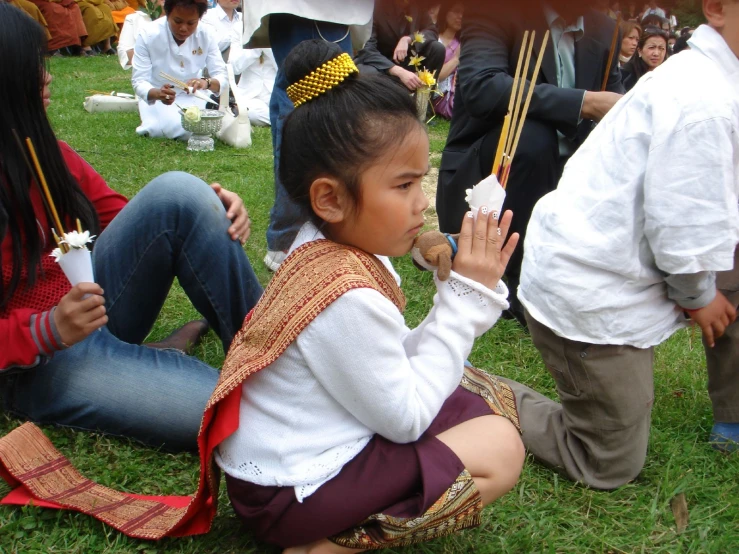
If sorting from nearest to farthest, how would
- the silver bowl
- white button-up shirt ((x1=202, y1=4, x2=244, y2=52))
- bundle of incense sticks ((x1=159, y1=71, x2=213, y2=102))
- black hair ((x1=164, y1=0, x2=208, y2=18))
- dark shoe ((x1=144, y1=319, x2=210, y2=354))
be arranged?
dark shoe ((x1=144, y1=319, x2=210, y2=354)) → the silver bowl → black hair ((x1=164, y1=0, x2=208, y2=18)) → bundle of incense sticks ((x1=159, y1=71, x2=213, y2=102)) → white button-up shirt ((x1=202, y1=4, x2=244, y2=52))

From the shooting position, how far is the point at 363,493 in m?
1.30

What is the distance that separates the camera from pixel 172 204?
6.07 feet

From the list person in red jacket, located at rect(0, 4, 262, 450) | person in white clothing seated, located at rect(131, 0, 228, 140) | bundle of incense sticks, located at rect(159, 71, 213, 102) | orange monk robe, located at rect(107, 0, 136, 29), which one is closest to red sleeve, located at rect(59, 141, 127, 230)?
person in red jacket, located at rect(0, 4, 262, 450)

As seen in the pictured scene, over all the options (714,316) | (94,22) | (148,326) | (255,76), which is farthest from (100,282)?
(94,22)

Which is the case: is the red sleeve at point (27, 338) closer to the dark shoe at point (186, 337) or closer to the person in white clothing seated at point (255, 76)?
the dark shoe at point (186, 337)

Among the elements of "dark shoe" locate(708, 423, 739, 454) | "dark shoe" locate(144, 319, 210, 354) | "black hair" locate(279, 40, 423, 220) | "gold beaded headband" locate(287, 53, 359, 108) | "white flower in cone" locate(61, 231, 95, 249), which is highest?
"gold beaded headband" locate(287, 53, 359, 108)

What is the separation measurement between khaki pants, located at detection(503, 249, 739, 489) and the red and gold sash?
58 centimetres

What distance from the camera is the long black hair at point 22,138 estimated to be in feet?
5.14

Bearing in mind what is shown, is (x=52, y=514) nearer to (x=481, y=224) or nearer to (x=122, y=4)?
(x=481, y=224)

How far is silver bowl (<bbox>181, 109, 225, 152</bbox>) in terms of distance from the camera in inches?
196

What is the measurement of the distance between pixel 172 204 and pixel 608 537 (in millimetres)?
1289

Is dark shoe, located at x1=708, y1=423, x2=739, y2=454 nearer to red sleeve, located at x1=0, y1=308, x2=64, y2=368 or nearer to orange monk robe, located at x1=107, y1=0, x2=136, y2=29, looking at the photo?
red sleeve, located at x1=0, y1=308, x2=64, y2=368

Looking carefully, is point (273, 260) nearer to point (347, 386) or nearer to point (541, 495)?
point (541, 495)

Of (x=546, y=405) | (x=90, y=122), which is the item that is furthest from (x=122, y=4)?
(x=546, y=405)
